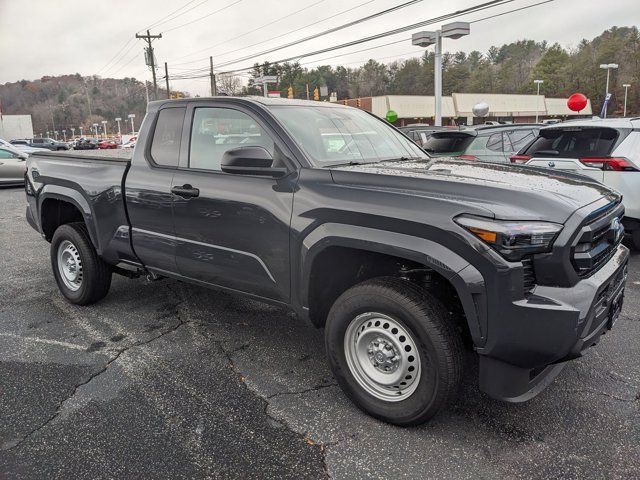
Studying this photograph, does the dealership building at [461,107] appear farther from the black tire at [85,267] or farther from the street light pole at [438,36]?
the black tire at [85,267]

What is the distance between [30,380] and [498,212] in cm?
332

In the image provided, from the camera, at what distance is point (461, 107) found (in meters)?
59.5

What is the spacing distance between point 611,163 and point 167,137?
17.4ft

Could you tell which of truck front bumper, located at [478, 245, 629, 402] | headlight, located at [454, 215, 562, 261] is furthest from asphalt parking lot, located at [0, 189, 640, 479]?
headlight, located at [454, 215, 562, 261]

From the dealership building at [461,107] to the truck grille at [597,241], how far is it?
43.4 meters

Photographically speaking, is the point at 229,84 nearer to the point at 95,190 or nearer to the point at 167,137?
the point at 95,190

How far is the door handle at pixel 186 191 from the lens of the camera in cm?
371

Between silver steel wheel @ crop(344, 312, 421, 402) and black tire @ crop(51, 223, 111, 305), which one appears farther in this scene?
black tire @ crop(51, 223, 111, 305)

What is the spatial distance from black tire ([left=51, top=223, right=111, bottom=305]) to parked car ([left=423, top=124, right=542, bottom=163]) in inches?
244

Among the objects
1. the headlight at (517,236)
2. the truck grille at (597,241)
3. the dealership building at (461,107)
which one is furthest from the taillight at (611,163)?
the dealership building at (461,107)

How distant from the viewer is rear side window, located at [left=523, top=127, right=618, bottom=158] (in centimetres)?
643

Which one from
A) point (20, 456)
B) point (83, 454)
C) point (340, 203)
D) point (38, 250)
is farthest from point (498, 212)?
point (38, 250)

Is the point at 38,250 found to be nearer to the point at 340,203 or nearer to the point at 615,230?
the point at 340,203

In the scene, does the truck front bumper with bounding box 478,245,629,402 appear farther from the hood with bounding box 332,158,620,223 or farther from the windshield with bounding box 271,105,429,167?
the windshield with bounding box 271,105,429,167
